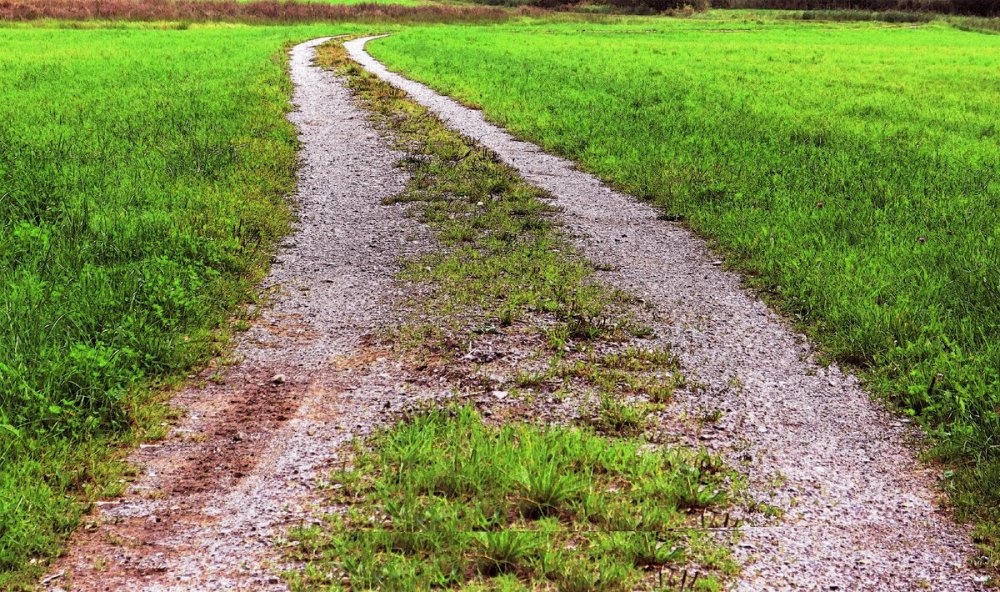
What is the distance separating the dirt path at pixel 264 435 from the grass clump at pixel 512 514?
1.00 ft

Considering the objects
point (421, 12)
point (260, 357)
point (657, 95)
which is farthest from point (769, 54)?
point (421, 12)

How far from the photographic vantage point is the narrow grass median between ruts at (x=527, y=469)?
3447mm

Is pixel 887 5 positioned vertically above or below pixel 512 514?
above

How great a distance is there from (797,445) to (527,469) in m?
1.83

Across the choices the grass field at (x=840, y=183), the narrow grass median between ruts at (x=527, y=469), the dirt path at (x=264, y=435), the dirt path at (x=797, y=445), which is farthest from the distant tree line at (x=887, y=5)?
the narrow grass median between ruts at (x=527, y=469)

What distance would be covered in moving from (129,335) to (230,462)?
1.98m

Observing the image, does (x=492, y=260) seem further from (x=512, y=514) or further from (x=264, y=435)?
(x=512, y=514)

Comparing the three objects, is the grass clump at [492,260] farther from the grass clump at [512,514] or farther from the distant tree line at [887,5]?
the distant tree line at [887,5]

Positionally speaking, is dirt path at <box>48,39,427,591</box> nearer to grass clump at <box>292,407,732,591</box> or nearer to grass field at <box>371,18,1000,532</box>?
grass clump at <box>292,407,732,591</box>

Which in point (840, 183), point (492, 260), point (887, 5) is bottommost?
point (492, 260)

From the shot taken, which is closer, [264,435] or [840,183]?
[264,435]

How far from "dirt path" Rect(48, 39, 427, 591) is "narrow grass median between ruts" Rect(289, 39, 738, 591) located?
262 mm

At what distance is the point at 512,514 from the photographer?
3.84m

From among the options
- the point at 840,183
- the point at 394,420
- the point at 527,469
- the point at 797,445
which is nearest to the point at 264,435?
the point at 394,420
